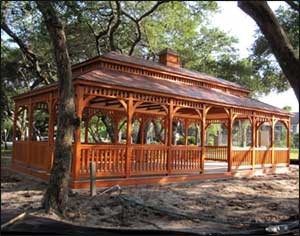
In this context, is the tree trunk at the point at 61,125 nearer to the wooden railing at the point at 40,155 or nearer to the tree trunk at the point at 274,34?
the tree trunk at the point at 274,34

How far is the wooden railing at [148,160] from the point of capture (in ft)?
43.3

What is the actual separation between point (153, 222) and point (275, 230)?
9.09 ft

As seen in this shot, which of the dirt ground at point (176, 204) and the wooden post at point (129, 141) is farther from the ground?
the wooden post at point (129, 141)

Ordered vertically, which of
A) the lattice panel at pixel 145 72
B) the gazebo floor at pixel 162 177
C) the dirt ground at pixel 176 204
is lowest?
the dirt ground at pixel 176 204

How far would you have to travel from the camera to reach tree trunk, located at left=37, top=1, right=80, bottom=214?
7.99 metres

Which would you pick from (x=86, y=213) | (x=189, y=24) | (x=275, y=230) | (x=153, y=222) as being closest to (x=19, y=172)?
(x=86, y=213)

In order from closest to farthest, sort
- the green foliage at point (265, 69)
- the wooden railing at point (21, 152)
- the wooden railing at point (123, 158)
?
the wooden railing at point (123, 158) < the wooden railing at point (21, 152) < the green foliage at point (265, 69)

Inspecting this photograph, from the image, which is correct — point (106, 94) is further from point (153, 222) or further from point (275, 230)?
point (275, 230)

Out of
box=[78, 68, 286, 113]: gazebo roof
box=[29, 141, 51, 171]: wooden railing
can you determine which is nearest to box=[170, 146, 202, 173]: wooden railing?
box=[78, 68, 286, 113]: gazebo roof

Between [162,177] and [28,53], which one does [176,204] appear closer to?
[162,177]

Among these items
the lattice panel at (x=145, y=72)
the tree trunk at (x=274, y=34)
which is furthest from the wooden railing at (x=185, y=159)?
the tree trunk at (x=274, y=34)

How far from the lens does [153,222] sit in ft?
26.9

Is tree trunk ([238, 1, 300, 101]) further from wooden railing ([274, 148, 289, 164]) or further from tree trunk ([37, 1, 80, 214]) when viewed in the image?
wooden railing ([274, 148, 289, 164])

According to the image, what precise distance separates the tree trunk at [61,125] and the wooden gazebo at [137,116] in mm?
2711
